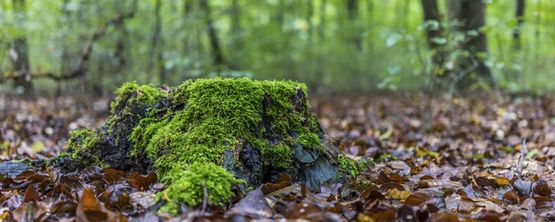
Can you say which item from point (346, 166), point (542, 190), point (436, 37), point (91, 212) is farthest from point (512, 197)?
point (436, 37)

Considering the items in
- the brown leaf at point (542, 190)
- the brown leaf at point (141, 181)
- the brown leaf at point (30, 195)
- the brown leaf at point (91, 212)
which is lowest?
the brown leaf at point (542, 190)

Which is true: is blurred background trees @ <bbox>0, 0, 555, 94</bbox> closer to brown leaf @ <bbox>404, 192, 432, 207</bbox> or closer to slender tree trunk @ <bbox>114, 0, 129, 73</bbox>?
slender tree trunk @ <bbox>114, 0, 129, 73</bbox>

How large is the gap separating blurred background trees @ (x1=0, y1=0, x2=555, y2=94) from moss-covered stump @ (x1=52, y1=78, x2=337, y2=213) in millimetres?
2810

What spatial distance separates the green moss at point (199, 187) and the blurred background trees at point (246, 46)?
12.2ft

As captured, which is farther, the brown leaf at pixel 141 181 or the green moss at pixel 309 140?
the green moss at pixel 309 140

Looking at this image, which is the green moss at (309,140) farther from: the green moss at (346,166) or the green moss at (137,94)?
the green moss at (137,94)

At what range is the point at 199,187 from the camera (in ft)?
7.59

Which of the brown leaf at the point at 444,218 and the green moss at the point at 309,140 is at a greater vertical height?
the green moss at the point at 309,140

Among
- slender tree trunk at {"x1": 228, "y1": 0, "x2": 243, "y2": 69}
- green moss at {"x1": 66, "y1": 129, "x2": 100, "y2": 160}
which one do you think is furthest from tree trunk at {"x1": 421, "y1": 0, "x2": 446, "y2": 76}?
slender tree trunk at {"x1": 228, "y1": 0, "x2": 243, "y2": 69}

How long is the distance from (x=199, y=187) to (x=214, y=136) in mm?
598

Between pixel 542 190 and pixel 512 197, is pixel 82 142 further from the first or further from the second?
pixel 542 190

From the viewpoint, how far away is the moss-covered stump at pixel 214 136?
2.80 m

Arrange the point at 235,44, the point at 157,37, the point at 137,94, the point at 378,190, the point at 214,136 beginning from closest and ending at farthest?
the point at 378,190 < the point at 214,136 < the point at 137,94 < the point at 157,37 < the point at 235,44

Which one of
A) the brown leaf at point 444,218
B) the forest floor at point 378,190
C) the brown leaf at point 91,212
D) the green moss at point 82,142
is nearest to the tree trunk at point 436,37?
the forest floor at point 378,190
